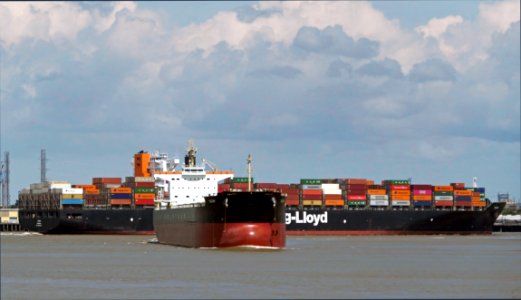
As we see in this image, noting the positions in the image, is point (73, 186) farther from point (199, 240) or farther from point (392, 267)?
point (392, 267)

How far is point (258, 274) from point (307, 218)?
69135 mm

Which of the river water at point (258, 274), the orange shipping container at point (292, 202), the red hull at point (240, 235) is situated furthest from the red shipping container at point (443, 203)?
the red hull at point (240, 235)

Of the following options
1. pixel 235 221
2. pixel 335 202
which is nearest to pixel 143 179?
pixel 335 202

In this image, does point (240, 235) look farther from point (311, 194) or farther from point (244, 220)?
point (311, 194)

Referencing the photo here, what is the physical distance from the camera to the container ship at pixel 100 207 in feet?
408

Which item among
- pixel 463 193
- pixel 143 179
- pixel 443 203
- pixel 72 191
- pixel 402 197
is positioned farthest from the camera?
pixel 463 193

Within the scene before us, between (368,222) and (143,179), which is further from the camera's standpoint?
(143,179)

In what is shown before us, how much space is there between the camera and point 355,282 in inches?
2067

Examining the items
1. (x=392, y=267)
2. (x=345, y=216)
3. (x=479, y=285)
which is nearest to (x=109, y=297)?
(x=479, y=285)

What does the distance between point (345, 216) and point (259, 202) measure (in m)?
49.6

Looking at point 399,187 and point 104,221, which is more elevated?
point 399,187

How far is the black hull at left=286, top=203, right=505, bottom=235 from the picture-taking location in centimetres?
12431

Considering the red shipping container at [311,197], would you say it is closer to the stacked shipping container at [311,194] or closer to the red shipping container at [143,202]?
the stacked shipping container at [311,194]

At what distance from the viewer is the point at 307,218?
125 meters
